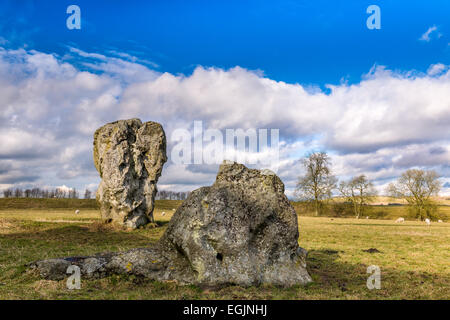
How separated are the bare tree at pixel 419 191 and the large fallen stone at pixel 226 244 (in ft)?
216

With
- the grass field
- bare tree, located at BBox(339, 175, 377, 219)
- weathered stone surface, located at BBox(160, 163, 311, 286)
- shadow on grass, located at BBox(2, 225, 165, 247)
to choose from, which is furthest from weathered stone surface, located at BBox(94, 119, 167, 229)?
bare tree, located at BBox(339, 175, 377, 219)

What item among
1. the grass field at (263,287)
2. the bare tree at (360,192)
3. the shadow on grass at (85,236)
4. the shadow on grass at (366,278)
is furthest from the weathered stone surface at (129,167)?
the bare tree at (360,192)

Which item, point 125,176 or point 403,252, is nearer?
point 403,252

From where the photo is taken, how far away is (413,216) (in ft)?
219

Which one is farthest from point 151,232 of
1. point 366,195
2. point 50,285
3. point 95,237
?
point 366,195

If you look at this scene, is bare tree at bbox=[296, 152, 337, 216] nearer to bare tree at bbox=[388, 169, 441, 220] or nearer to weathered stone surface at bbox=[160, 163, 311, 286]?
bare tree at bbox=[388, 169, 441, 220]

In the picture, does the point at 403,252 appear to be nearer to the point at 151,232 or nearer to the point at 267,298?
the point at 267,298

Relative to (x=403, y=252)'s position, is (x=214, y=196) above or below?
above

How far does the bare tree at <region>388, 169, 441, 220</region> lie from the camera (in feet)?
214

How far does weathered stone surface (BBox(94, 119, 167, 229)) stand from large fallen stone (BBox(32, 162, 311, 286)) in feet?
48.1

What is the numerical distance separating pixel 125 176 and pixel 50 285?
1629 cm

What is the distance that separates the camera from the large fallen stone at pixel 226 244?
30.5 ft

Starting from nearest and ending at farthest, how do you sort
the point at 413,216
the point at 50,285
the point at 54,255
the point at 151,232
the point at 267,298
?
the point at 267,298, the point at 50,285, the point at 54,255, the point at 151,232, the point at 413,216

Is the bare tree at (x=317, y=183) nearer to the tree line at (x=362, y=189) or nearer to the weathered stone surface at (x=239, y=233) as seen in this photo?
the tree line at (x=362, y=189)
